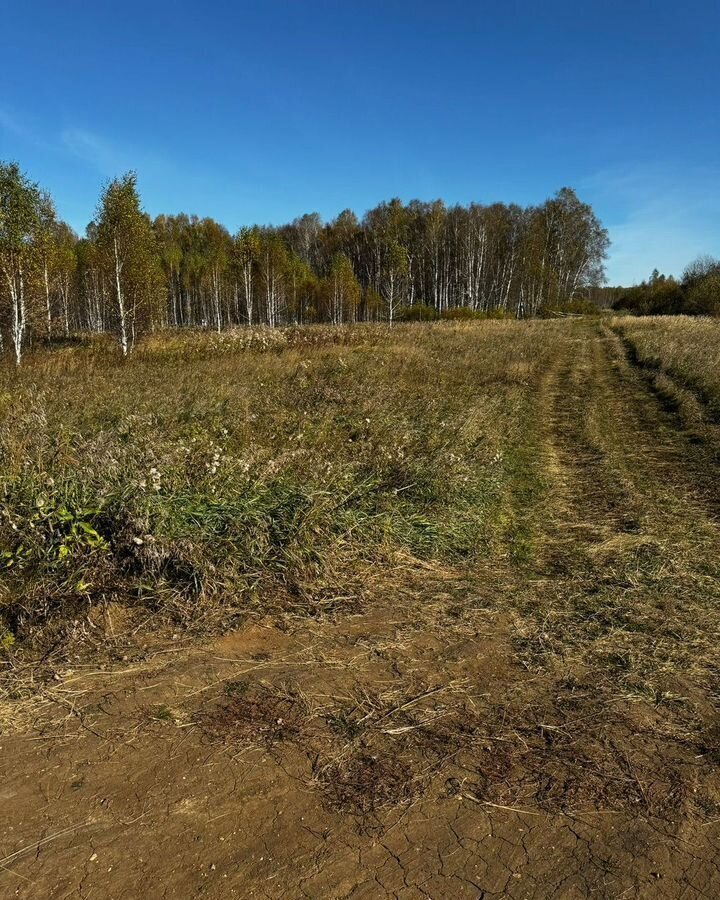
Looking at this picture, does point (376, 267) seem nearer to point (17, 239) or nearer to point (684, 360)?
point (17, 239)

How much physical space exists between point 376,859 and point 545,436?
8.70m

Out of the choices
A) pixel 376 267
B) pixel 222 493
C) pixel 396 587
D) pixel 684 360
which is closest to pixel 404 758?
pixel 396 587

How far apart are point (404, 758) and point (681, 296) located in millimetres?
58764

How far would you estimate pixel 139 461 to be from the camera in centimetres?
488

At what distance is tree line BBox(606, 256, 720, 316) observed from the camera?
4566cm

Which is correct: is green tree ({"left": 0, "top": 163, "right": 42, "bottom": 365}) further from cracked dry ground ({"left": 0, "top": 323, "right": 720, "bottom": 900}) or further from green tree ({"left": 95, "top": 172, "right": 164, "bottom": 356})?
cracked dry ground ({"left": 0, "top": 323, "right": 720, "bottom": 900})

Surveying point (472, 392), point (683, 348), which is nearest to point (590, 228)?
point (683, 348)

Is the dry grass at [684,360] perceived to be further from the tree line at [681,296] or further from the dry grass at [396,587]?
the tree line at [681,296]

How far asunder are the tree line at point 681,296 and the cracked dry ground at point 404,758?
1864 inches

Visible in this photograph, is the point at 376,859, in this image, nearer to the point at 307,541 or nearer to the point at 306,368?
the point at 307,541

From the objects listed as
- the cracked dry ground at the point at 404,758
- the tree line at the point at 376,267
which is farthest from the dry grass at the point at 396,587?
the tree line at the point at 376,267

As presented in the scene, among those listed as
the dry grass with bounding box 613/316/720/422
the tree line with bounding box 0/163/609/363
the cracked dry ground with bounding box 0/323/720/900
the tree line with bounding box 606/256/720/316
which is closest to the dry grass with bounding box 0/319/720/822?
the cracked dry ground with bounding box 0/323/720/900

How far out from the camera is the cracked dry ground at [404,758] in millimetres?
2092

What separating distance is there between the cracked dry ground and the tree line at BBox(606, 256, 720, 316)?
4734 cm
